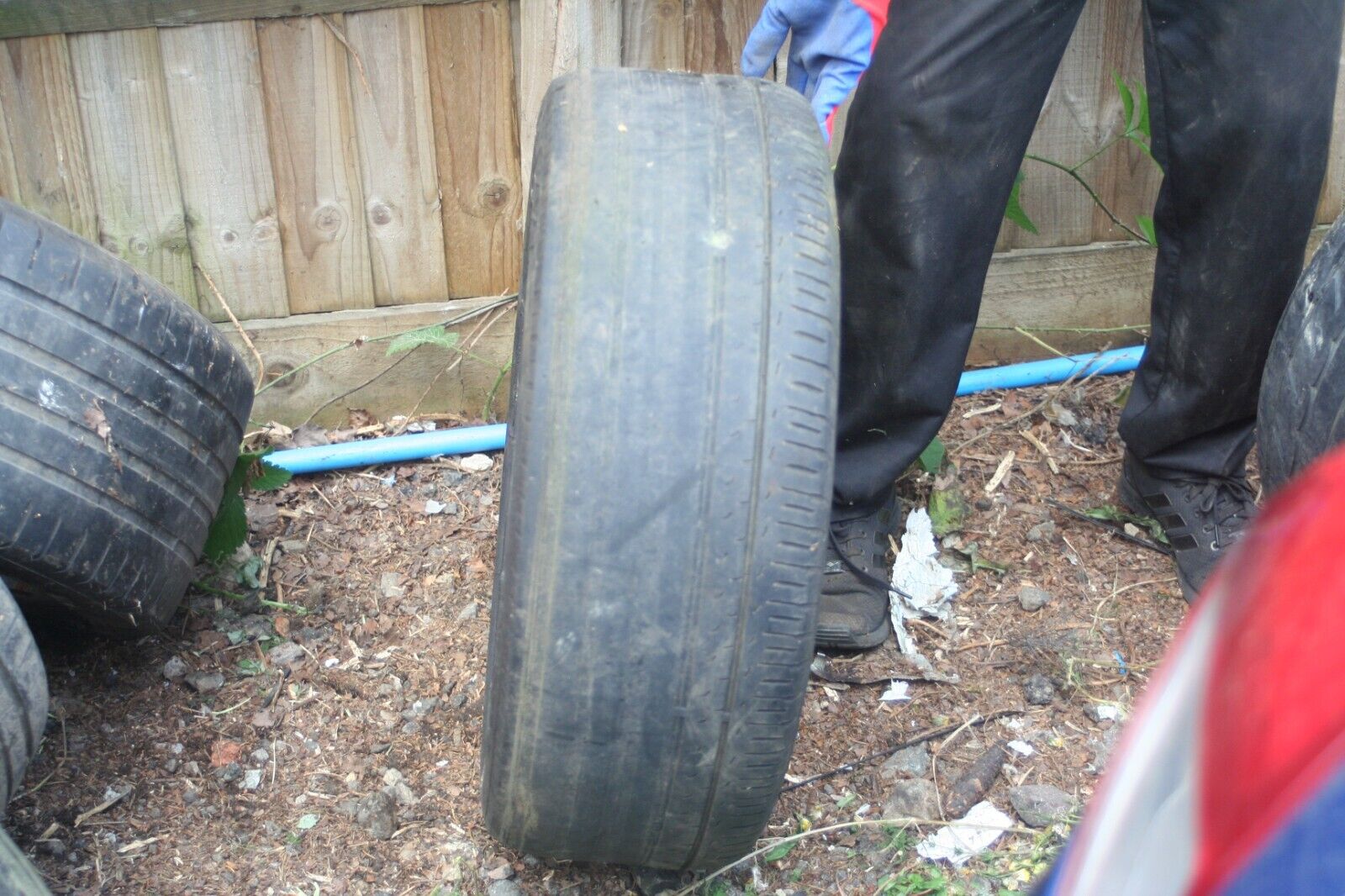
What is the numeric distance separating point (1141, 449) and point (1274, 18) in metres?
0.90

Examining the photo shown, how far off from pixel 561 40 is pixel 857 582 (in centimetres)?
136

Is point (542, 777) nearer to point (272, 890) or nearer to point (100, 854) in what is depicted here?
point (272, 890)

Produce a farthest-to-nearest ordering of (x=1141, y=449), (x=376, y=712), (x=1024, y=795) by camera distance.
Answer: (x=1141, y=449)
(x=376, y=712)
(x=1024, y=795)

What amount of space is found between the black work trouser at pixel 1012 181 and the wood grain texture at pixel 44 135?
170 cm

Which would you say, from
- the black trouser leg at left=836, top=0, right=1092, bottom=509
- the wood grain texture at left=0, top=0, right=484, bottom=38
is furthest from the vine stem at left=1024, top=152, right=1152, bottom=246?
the wood grain texture at left=0, top=0, right=484, bottom=38

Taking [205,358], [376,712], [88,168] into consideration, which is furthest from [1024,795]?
[88,168]

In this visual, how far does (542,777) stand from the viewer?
1.45 metres

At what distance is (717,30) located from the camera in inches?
109

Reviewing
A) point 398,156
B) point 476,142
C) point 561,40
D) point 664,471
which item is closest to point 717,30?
point 561,40

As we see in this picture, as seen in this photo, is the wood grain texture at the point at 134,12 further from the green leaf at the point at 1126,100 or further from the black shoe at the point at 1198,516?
the black shoe at the point at 1198,516

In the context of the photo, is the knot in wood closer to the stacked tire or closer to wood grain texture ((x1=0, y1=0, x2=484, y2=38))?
wood grain texture ((x1=0, y1=0, x2=484, y2=38))

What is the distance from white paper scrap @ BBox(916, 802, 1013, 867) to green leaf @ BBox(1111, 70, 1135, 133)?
1.77m

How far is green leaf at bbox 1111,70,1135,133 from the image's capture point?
9.25ft

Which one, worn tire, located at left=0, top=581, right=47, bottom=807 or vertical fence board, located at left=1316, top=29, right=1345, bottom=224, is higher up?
vertical fence board, located at left=1316, top=29, right=1345, bottom=224
